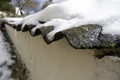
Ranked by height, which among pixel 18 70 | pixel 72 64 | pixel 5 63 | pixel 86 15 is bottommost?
pixel 5 63

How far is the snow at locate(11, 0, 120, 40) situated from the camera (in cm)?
A: 174

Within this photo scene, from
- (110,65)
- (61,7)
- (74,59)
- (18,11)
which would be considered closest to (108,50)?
(110,65)

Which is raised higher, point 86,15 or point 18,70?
point 86,15

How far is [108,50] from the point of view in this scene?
1.66 m

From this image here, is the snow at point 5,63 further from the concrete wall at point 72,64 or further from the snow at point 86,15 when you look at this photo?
the snow at point 86,15

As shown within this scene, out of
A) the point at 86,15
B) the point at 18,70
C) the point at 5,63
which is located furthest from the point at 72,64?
the point at 5,63

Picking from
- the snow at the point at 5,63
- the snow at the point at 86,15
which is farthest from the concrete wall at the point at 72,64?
the snow at the point at 5,63

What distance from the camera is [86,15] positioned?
6.88 feet

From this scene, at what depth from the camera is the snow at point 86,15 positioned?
5.72 feet

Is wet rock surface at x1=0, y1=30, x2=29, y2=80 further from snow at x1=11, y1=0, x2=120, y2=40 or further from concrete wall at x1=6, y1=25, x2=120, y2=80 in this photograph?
snow at x1=11, y1=0, x2=120, y2=40

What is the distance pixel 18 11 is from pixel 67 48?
27.2 metres

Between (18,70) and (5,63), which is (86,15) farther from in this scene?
(5,63)

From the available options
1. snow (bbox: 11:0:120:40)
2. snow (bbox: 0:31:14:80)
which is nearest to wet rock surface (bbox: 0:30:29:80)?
snow (bbox: 0:31:14:80)

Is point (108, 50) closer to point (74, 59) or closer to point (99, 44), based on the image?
point (99, 44)
